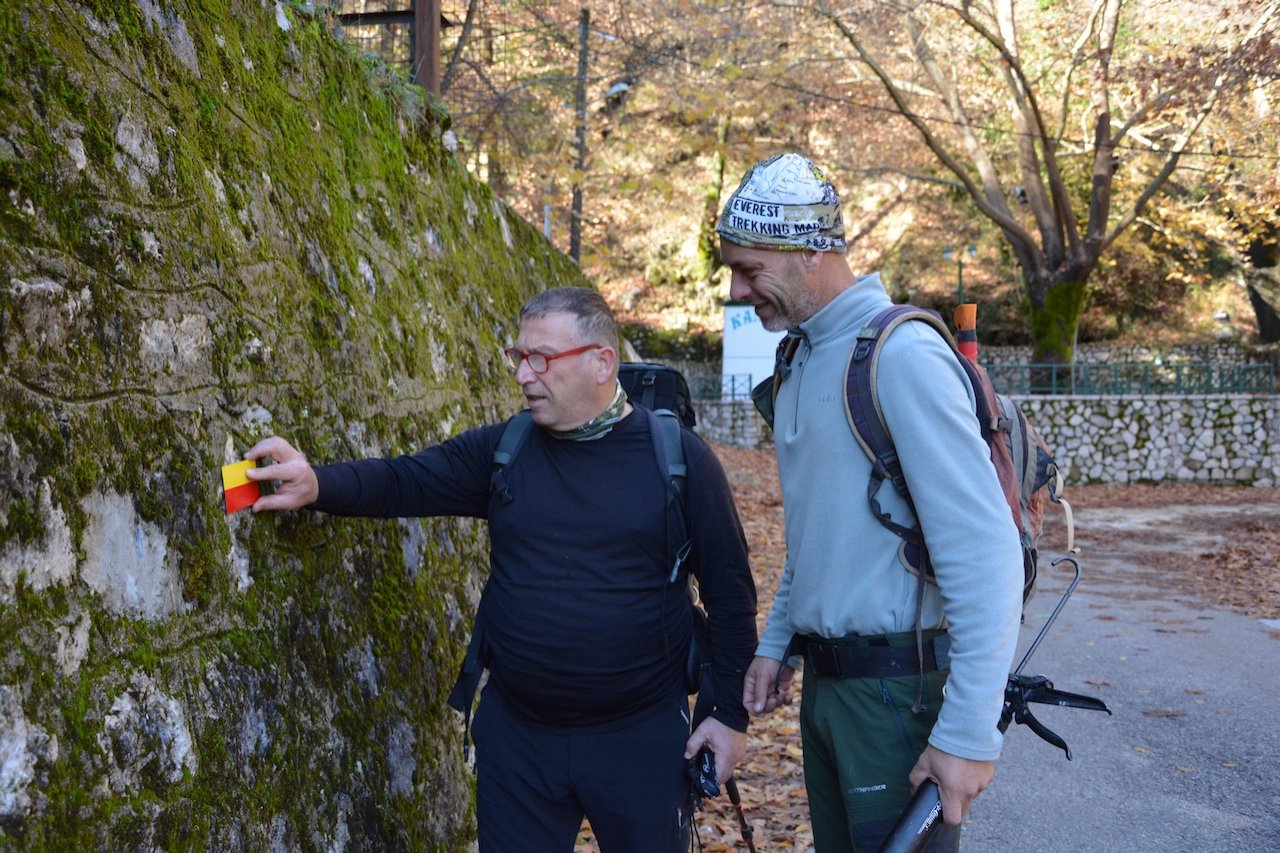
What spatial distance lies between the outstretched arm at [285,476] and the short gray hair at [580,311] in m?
0.73

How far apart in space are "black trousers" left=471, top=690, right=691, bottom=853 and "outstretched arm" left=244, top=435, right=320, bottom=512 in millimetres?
820

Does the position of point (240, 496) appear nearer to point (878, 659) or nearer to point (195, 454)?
point (195, 454)

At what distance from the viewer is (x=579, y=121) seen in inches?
635

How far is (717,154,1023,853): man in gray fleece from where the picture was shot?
2.40 meters

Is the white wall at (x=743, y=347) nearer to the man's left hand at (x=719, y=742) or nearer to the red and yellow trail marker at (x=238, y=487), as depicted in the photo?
the man's left hand at (x=719, y=742)

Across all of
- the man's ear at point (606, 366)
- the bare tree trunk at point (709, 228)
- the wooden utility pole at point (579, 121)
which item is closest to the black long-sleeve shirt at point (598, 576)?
the man's ear at point (606, 366)

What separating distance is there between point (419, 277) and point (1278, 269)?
99.1 ft

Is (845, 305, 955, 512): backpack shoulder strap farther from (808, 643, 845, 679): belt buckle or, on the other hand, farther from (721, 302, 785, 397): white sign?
(721, 302, 785, 397): white sign

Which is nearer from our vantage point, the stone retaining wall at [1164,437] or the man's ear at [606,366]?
the man's ear at [606,366]

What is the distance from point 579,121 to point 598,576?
1396cm

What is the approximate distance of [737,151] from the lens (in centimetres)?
2008

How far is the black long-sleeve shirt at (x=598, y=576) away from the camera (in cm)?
300

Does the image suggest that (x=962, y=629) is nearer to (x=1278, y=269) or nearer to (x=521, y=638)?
(x=521, y=638)

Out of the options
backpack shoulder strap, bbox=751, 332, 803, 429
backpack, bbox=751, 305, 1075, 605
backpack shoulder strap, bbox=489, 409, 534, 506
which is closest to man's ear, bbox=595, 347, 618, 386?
backpack shoulder strap, bbox=489, 409, 534, 506
